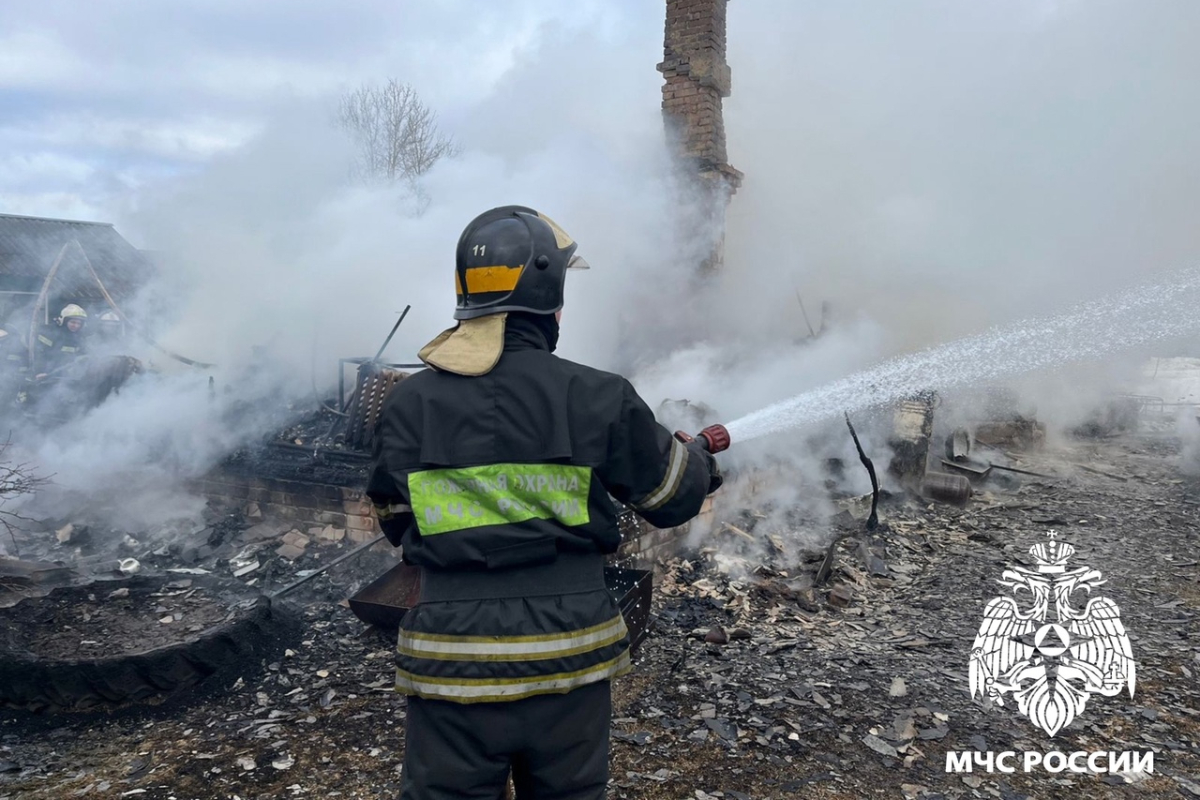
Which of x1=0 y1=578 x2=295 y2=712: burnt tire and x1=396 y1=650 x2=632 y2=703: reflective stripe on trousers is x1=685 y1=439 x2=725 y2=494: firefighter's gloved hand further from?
x1=0 y1=578 x2=295 y2=712: burnt tire

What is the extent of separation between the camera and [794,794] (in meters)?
3.25

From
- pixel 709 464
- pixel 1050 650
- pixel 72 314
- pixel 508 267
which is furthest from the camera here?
pixel 72 314

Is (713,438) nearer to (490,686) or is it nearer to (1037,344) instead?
(490,686)

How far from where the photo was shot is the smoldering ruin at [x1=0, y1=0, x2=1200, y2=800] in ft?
12.0

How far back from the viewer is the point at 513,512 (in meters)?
2.06

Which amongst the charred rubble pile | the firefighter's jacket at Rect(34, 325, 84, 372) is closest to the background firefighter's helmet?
the firefighter's jacket at Rect(34, 325, 84, 372)

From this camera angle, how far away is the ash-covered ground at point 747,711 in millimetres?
3346

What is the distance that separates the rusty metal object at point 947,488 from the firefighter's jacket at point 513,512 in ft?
23.4

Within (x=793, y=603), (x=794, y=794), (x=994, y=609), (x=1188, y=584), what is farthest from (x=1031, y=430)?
(x=794, y=794)

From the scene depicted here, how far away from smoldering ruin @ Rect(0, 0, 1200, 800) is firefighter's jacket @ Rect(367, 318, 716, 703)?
1591 millimetres

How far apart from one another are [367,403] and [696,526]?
294 cm

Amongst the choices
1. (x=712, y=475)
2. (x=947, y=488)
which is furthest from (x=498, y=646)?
(x=947, y=488)

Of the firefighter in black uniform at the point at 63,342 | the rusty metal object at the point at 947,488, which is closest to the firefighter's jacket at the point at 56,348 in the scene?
the firefighter in black uniform at the point at 63,342

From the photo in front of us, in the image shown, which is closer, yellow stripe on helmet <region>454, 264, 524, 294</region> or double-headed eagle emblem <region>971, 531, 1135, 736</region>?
yellow stripe on helmet <region>454, 264, 524, 294</region>
